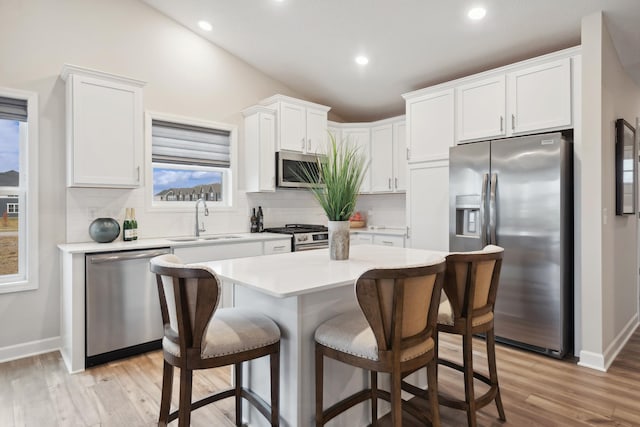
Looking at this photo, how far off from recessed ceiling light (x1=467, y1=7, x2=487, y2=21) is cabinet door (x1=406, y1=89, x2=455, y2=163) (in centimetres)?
78

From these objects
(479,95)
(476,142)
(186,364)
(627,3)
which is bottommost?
(186,364)

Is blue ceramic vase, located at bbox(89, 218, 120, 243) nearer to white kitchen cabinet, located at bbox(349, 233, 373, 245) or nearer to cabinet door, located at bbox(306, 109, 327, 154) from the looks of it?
cabinet door, located at bbox(306, 109, 327, 154)

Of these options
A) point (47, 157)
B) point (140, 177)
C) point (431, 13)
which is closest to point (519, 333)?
point (431, 13)

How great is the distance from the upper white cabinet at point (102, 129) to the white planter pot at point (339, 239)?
6.98ft

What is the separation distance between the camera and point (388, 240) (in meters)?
4.62

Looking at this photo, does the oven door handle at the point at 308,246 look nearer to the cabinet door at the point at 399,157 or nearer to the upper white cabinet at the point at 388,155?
the upper white cabinet at the point at 388,155

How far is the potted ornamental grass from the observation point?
2.18 m

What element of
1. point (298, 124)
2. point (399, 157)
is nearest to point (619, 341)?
point (399, 157)

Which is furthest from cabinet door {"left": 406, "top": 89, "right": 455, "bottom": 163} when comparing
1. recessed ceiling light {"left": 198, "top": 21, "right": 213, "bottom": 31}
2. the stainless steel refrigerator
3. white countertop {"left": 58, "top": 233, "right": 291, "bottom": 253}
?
recessed ceiling light {"left": 198, "top": 21, "right": 213, "bottom": 31}

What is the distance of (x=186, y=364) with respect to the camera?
156 centimetres

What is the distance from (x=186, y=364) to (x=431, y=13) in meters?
3.31

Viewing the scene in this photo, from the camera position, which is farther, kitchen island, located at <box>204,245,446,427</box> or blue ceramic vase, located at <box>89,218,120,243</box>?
blue ceramic vase, located at <box>89,218,120,243</box>

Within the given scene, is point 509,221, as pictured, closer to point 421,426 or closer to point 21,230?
point 421,426

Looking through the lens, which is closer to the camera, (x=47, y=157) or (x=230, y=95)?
(x=47, y=157)
